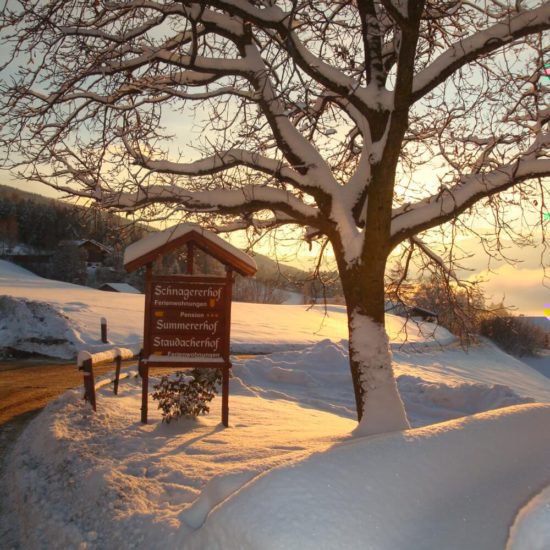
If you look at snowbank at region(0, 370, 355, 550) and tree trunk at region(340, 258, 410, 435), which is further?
tree trunk at region(340, 258, 410, 435)

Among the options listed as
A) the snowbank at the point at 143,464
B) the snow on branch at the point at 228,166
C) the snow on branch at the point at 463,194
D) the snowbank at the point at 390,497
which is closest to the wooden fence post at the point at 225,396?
the snowbank at the point at 143,464

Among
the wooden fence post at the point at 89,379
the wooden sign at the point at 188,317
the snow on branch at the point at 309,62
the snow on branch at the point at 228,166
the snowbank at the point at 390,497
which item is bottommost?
the wooden fence post at the point at 89,379

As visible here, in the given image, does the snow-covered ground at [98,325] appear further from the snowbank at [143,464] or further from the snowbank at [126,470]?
the snowbank at [126,470]

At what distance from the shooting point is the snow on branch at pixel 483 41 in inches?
230

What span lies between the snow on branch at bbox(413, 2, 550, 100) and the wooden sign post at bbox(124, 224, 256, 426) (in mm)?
3551

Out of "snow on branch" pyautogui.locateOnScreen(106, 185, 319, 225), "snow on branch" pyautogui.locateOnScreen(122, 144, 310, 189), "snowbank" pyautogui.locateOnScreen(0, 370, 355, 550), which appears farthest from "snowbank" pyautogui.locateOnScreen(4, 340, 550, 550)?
"snow on branch" pyautogui.locateOnScreen(122, 144, 310, 189)

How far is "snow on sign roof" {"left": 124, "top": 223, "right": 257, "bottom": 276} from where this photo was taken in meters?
7.61

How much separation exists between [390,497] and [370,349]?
3.70 metres

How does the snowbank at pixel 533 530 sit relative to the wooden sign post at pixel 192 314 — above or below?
below

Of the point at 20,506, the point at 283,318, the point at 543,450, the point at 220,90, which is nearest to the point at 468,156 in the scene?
the point at 220,90

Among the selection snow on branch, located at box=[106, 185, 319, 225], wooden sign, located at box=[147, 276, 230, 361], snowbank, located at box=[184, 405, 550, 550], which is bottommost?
snowbank, located at box=[184, 405, 550, 550]

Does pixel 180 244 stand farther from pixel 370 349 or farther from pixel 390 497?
pixel 390 497

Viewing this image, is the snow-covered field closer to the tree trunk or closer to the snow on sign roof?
the tree trunk

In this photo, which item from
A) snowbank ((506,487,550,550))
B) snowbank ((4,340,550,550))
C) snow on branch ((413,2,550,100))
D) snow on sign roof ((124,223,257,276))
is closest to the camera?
snowbank ((506,487,550,550))
